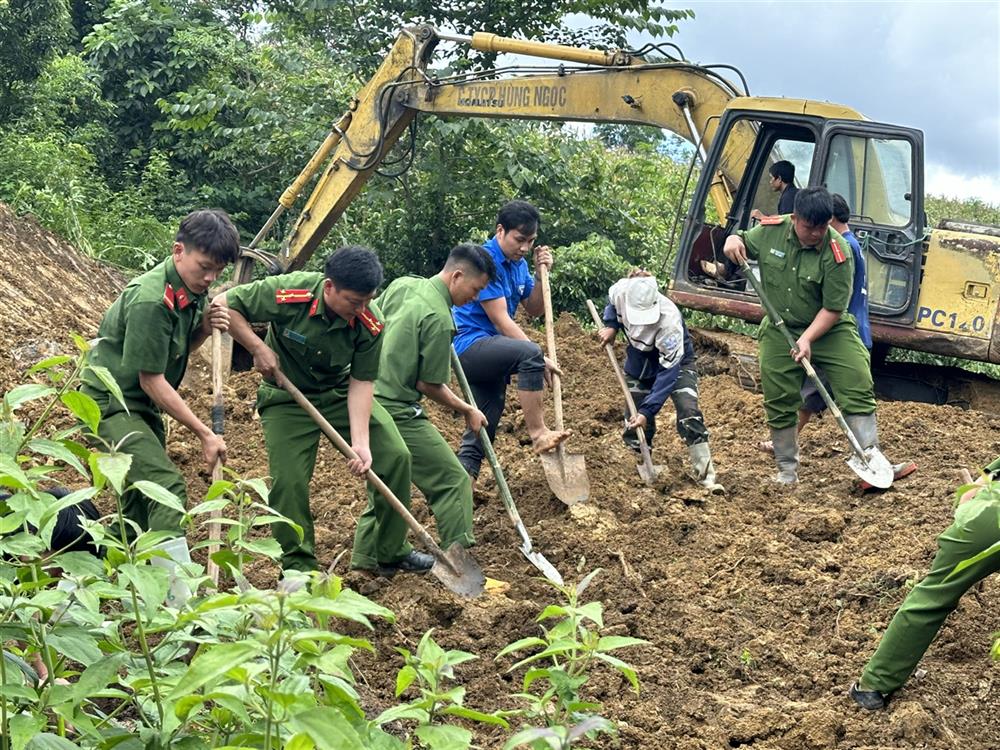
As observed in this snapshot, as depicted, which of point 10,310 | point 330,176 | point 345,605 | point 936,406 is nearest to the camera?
point 345,605

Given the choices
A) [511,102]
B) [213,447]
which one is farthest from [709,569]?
[511,102]

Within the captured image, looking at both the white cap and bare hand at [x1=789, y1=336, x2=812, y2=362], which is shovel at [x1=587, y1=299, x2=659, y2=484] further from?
bare hand at [x1=789, y1=336, x2=812, y2=362]

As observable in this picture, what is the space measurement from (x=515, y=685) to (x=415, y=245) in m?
9.25

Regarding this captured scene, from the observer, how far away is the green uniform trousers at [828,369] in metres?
8.20

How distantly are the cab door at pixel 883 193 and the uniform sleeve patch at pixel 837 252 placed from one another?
2327mm

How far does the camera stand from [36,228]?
38.1 ft

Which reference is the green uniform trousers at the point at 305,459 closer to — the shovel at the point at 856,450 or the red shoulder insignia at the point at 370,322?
the red shoulder insignia at the point at 370,322

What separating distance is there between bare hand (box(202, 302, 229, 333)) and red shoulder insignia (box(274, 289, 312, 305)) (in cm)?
33

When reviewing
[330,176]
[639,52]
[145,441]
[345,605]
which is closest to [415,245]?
[330,176]

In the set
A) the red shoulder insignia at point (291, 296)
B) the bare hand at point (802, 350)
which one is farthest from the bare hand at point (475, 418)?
the bare hand at point (802, 350)

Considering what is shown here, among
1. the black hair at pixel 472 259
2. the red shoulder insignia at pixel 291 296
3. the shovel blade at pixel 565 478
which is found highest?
the black hair at pixel 472 259

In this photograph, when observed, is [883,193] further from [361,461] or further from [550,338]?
[361,461]

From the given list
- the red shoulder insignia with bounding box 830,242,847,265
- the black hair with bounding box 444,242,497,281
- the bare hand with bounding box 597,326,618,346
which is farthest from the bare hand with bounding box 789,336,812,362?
the black hair with bounding box 444,242,497,281

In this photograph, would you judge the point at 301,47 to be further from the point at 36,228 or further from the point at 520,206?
the point at 520,206
